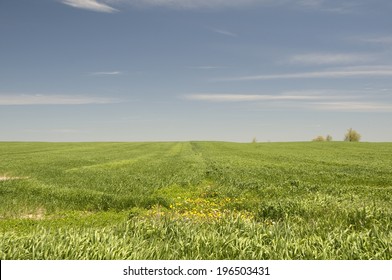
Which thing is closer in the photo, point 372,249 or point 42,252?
point 42,252

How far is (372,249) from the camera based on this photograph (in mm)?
7125

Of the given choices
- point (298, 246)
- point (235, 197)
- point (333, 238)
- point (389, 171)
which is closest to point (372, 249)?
point (333, 238)

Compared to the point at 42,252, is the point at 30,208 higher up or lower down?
lower down

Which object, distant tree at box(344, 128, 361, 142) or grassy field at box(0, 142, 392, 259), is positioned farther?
distant tree at box(344, 128, 361, 142)

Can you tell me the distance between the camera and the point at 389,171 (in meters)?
27.1

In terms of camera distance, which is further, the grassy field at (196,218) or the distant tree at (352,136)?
the distant tree at (352,136)

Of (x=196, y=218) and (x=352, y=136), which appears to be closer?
(x=196, y=218)

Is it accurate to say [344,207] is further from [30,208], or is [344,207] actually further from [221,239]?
[30,208]

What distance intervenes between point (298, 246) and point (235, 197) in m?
10.0

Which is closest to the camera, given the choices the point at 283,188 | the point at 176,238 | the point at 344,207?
the point at 176,238

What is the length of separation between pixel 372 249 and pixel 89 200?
→ 12.7 meters

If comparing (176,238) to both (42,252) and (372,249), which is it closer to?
(42,252)
